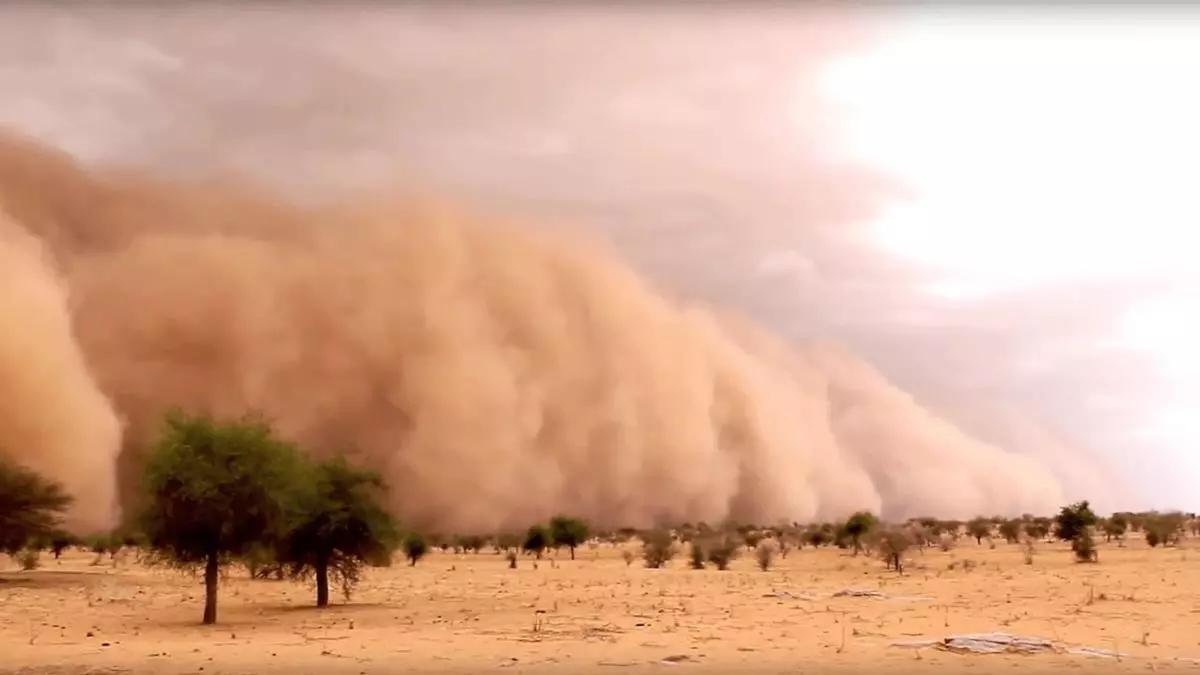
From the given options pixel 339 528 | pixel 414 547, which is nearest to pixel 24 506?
pixel 414 547

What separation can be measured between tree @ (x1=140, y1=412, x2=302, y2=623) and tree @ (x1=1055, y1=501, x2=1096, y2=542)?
77.9 feet

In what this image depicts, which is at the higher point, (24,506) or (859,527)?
(24,506)

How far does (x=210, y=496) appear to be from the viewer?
1396 centimetres

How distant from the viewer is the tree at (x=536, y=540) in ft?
126

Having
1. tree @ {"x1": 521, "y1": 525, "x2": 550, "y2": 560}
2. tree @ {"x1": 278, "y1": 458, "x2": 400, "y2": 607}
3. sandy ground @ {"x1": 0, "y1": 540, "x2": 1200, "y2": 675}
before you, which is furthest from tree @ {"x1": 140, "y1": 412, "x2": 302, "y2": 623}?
tree @ {"x1": 521, "y1": 525, "x2": 550, "y2": 560}

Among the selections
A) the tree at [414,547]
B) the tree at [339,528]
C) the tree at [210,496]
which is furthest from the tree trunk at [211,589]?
the tree at [414,547]

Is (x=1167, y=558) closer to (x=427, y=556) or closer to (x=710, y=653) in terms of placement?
(x=710, y=653)

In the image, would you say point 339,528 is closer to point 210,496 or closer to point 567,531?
point 210,496

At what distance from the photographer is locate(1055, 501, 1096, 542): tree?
29.2m

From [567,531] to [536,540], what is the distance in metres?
1.27

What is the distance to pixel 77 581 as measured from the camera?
928 inches

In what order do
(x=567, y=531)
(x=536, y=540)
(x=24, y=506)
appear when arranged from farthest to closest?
(x=567, y=531) < (x=536, y=540) < (x=24, y=506)

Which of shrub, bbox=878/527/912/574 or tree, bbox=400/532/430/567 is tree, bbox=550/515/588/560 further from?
shrub, bbox=878/527/912/574

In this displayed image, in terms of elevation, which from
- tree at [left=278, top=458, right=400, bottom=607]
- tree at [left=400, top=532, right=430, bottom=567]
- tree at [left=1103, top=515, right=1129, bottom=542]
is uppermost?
tree at [left=278, top=458, right=400, bottom=607]
